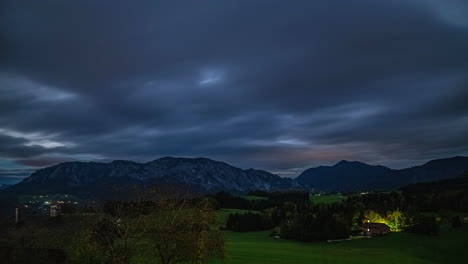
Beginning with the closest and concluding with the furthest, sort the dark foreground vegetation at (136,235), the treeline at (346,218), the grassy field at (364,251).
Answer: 1. the dark foreground vegetation at (136,235)
2. the grassy field at (364,251)
3. the treeline at (346,218)

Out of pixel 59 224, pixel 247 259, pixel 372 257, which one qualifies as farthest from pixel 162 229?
pixel 372 257

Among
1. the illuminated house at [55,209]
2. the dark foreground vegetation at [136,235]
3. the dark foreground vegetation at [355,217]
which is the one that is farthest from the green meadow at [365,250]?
the illuminated house at [55,209]

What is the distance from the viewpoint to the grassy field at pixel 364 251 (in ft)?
230

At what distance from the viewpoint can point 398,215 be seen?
5969 inches

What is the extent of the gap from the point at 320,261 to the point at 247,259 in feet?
48.3

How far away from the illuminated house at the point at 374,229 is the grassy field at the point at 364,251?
6824 mm

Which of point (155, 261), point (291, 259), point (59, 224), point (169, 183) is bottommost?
point (291, 259)

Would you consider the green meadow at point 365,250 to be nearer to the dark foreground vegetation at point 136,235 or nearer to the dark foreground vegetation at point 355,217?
the dark foreground vegetation at point 355,217

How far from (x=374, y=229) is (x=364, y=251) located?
54.3 meters

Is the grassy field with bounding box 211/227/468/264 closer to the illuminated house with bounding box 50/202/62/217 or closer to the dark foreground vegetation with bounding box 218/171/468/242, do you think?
the dark foreground vegetation with bounding box 218/171/468/242

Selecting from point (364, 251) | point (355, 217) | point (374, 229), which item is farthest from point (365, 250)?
point (355, 217)

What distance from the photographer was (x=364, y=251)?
8838cm

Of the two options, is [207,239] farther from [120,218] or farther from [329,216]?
[329,216]

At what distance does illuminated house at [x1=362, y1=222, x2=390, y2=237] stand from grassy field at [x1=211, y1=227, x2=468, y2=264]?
22.4 ft
